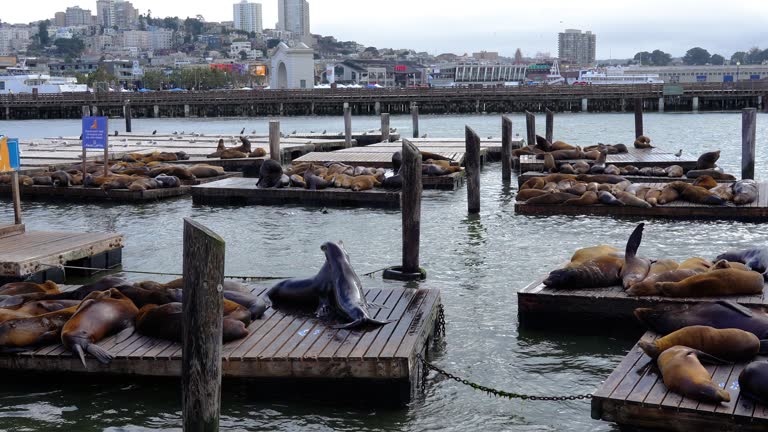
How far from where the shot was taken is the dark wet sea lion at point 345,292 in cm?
682

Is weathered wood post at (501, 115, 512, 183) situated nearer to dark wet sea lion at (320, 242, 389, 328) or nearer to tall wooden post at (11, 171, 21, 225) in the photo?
tall wooden post at (11, 171, 21, 225)

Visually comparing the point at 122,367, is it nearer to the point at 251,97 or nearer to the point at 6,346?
the point at 6,346

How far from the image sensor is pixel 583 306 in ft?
25.2

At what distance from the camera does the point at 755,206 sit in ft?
43.9

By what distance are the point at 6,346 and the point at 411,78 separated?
161467 millimetres

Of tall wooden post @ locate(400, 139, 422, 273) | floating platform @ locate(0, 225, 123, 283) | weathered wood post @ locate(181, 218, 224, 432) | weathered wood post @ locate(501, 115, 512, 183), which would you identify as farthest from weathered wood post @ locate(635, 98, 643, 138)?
weathered wood post @ locate(181, 218, 224, 432)

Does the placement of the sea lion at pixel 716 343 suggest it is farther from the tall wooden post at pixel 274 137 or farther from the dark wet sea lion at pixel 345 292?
the tall wooden post at pixel 274 137

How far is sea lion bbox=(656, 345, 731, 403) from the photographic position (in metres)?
5.16

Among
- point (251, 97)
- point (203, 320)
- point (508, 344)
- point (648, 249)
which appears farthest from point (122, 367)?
point (251, 97)

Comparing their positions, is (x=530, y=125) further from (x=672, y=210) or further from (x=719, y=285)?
(x=719, y=285)

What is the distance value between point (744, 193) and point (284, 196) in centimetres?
754

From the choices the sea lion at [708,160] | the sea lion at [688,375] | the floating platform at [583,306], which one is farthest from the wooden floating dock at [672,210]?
the sea lion at [688,375]

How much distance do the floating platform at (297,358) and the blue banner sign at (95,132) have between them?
9939 mm

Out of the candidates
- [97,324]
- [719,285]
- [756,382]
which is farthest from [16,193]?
[756,382]
